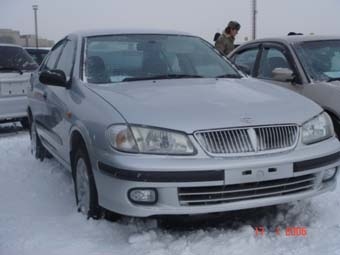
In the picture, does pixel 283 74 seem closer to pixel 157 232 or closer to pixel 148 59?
pixel 148 59

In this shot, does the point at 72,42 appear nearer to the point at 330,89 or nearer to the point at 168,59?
the point at 168,59

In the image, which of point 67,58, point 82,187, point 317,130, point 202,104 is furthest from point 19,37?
point 317,130

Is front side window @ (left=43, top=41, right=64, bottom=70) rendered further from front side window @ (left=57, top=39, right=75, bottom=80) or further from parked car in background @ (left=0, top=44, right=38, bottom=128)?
parked car in background @ (left=0, top=44, right=38, bottom=128)

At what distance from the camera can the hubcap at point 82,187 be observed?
4.00 m

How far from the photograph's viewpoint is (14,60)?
8.48 meters

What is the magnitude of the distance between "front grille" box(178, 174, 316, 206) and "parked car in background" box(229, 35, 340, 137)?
186 cm

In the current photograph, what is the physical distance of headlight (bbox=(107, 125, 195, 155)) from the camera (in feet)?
11.1

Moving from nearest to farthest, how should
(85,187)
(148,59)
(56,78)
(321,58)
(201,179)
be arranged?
1. (201,179)
2. (85,187)
3. (56,78)
4. (148,59)
5. (321,58)

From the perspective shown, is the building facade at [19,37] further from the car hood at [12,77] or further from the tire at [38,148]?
the tire at [38,148]

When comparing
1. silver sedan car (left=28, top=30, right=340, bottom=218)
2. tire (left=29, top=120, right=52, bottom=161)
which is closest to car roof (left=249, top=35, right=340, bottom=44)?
silver sedan car (left=28, top=30, right=340, bottom=218)

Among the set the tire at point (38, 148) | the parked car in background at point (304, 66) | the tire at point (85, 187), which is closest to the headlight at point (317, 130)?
the parked car in background at point (304, 66)

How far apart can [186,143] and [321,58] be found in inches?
121

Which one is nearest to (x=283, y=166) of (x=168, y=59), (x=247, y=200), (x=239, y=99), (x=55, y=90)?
(x=247, y=200)

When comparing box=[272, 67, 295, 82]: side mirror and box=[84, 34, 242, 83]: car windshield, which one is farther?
box=[272, 67, 295, 82]: side mirror
